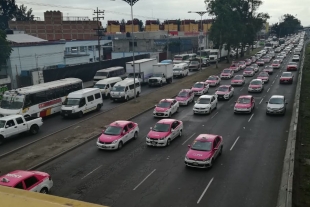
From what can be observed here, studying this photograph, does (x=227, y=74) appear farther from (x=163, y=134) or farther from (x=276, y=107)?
(x=163, y=134)

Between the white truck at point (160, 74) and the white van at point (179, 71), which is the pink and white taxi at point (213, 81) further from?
the white van at point (179, 71)

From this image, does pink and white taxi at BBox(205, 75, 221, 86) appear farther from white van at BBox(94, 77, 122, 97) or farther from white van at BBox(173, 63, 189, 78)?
white van at BBox(94, 77, 122, 97)

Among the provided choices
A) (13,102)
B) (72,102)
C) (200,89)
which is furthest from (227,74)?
(13,102)

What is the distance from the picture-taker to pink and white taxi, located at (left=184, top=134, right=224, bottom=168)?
18781 mm

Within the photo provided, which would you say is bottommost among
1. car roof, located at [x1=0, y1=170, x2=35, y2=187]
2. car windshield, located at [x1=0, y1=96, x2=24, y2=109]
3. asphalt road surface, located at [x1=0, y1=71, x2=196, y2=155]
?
asphalt road surface, located at [x1=0, y1=71, x2=196, y2=155]

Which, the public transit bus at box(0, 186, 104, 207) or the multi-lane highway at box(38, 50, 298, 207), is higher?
the public transit bus at box(0, 186, 104, 207)

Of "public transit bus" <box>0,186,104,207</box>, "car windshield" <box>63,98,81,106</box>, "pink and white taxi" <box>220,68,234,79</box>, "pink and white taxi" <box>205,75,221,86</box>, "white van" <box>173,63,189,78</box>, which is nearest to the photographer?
"public transit bus" <box>0,186,104,207</box>

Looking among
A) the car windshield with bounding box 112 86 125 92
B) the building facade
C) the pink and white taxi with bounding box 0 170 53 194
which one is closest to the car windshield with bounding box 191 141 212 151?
the pink and white taxi with bounding box 0 170 53 194

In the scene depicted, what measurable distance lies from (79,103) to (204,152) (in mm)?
16962

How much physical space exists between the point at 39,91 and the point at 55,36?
5957cm

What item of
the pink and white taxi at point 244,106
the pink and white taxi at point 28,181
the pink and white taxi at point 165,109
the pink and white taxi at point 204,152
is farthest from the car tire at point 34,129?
the pink and white taxi at point 244,106

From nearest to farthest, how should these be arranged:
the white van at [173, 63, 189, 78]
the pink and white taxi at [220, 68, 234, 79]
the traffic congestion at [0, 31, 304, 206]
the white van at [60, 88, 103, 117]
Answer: the traffic congestion at [0, 31, 304, 206] → the white van at [60, 88, 103, 117] → the pink and white taxi at [220, 68, 234, 79] → the white van at [173, 63, 189, 78]

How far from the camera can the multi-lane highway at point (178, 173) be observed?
15.7m

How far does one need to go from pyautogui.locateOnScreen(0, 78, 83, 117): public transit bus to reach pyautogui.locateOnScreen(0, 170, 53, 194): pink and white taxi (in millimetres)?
12717
